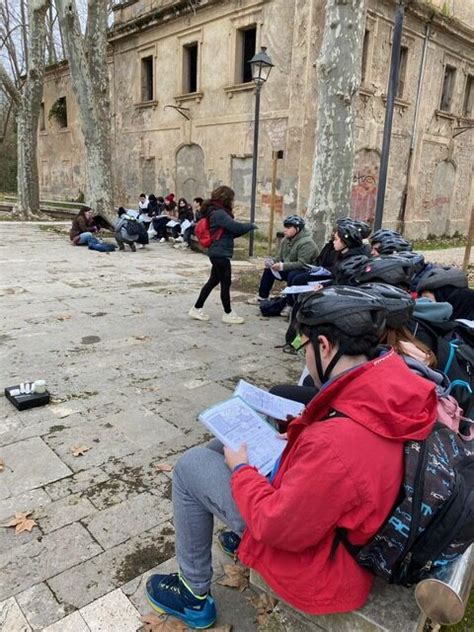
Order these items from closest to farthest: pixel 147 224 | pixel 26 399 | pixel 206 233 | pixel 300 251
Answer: pixel 26 399, pixel 206 233, pixel 300 251, pixel 147 224

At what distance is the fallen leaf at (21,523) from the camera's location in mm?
2533

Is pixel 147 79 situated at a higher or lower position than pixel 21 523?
higher

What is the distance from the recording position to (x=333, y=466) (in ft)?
4.38

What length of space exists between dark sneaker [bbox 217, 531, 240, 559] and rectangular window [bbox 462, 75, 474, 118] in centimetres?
2082

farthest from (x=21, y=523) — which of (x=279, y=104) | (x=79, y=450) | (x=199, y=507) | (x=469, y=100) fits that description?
(x=469, y=100)

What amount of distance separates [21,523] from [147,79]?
2068 cm

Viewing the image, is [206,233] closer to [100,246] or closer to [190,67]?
[100,246]

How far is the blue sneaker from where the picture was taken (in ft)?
6.65

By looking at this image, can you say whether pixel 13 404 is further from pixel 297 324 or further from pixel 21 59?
pixel 21 59

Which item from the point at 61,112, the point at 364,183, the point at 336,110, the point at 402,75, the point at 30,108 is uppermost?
the point at 402,75

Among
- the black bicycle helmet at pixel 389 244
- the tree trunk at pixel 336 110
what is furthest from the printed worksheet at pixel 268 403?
the tree trunk at pixel 336 110

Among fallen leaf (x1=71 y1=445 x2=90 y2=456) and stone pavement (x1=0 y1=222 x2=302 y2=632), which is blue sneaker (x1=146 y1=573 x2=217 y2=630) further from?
fallen leaf (x1=71 y1=445 x2=90 y2=456)

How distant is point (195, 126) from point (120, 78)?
5743mm

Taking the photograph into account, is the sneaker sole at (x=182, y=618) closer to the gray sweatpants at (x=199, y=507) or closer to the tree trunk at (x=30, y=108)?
the gray sweatpants at (x=199, y=507)
